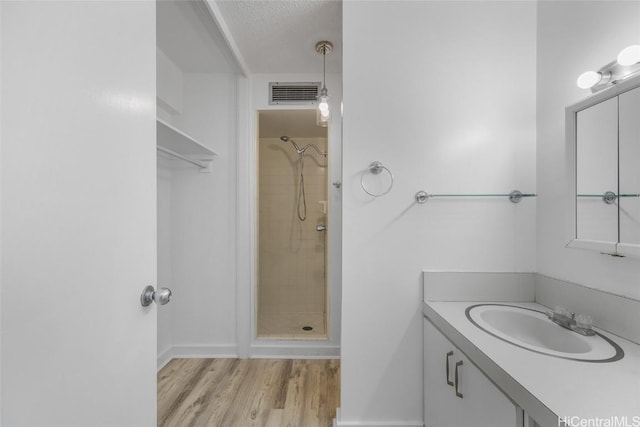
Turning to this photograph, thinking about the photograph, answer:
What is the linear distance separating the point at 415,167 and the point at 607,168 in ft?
2.40

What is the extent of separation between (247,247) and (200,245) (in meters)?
0.41

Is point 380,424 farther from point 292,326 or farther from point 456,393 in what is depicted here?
point 292,326

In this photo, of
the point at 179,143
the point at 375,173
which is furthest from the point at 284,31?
the point at 375,173

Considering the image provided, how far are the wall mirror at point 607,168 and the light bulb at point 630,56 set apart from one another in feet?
0.22

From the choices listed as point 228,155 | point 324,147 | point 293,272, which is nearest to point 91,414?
point 228,155

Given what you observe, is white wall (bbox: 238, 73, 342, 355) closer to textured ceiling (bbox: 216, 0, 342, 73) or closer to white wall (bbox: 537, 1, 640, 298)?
textured ceiling (bbox: 216, 0, 342, 73)

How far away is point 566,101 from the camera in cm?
131

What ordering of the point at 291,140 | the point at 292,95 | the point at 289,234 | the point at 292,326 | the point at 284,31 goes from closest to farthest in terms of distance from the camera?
the point at 284,31, the point at 292,95, the point at 292,326, the point at 291,140, the point at 289,234

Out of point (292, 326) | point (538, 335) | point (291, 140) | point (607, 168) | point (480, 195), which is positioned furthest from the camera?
point (291, 140)

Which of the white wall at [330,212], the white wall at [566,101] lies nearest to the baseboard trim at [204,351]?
the white wall at [330,212]

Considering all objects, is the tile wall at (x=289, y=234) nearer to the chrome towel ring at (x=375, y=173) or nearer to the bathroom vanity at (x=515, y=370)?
the chrome towel ring at (x=375, y=173)

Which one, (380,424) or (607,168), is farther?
(380,424)

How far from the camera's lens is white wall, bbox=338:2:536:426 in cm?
152

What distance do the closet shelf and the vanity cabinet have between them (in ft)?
5.79
